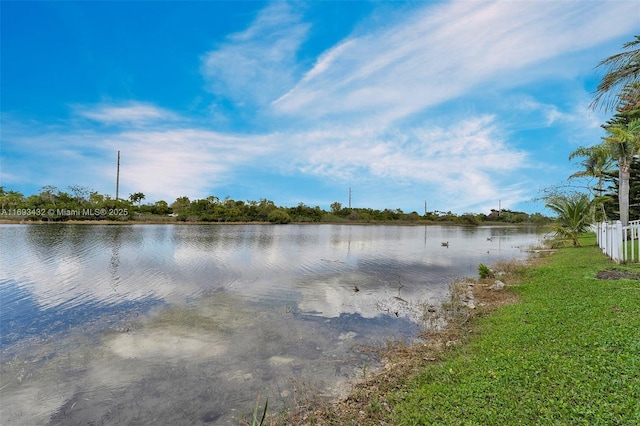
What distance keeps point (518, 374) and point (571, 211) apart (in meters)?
18.6

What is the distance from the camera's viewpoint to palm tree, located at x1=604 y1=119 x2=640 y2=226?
43.0 feet

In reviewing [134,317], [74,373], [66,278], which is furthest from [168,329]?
[66,278]

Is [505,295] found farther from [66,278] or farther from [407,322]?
[66,278]

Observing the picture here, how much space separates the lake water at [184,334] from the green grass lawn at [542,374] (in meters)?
1.49

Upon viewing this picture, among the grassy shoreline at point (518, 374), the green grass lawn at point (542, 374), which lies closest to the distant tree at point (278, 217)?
the grassy shoreline at point (518, 374)

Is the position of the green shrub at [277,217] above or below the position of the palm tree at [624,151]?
below

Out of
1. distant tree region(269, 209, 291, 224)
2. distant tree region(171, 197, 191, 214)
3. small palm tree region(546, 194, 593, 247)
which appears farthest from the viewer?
distant tree region(171, 197, 191, 214)

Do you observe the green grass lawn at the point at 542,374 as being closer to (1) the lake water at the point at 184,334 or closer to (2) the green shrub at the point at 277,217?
(1) the lake water at the point at 184,334

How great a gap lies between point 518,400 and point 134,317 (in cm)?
834

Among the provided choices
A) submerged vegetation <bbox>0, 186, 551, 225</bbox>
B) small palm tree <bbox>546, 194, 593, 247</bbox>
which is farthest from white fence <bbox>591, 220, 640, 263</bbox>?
submerged vegetation <bbox>0, 186, 551, 225</bbox>

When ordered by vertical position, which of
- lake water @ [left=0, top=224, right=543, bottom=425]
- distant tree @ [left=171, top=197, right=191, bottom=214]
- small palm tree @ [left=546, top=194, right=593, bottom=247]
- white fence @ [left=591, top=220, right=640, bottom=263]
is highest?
distant tree @ [left=171, top=197, right=191, bottom=214]

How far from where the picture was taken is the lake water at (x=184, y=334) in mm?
4438

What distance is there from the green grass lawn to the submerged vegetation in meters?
62.6

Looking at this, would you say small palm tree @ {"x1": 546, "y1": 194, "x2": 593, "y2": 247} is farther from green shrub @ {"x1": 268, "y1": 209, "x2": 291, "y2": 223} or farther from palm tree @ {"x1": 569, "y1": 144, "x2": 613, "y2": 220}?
green shrub @ {"x1": 268, "y1": 209, "x2": 291, "y2": 223}
